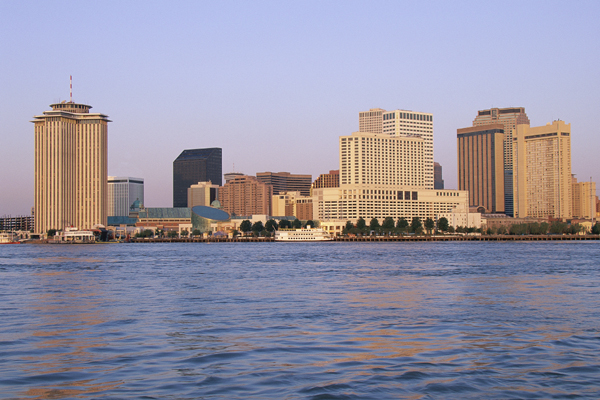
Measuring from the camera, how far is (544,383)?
1642cm

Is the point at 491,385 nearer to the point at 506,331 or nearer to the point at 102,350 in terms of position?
the point at 506,331

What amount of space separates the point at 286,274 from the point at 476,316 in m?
28.5

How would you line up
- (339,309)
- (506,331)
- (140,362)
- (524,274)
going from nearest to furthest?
(140,362)
(506,331)
(339,309)
(524,274)

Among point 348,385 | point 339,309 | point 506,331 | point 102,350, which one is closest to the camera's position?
point 348,385

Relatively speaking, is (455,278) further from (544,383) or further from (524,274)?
(544,383)

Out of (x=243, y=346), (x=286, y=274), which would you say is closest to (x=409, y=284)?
(x=286, y=274)

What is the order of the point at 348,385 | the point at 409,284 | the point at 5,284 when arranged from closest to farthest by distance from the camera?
1. the point at 348,385
2. the point at 409,284
3. the point at 5,284

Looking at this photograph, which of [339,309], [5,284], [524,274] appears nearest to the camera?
[339,309]

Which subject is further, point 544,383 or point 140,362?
point 140,362

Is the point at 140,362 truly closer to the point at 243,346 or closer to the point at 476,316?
the point at 243,346

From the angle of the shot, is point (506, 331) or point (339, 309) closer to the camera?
point (506, 331)

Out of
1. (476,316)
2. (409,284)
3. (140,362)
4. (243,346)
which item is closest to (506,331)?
(476,316)

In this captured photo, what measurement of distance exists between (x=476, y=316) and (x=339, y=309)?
5.80 metres

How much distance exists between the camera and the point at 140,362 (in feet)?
62.1
